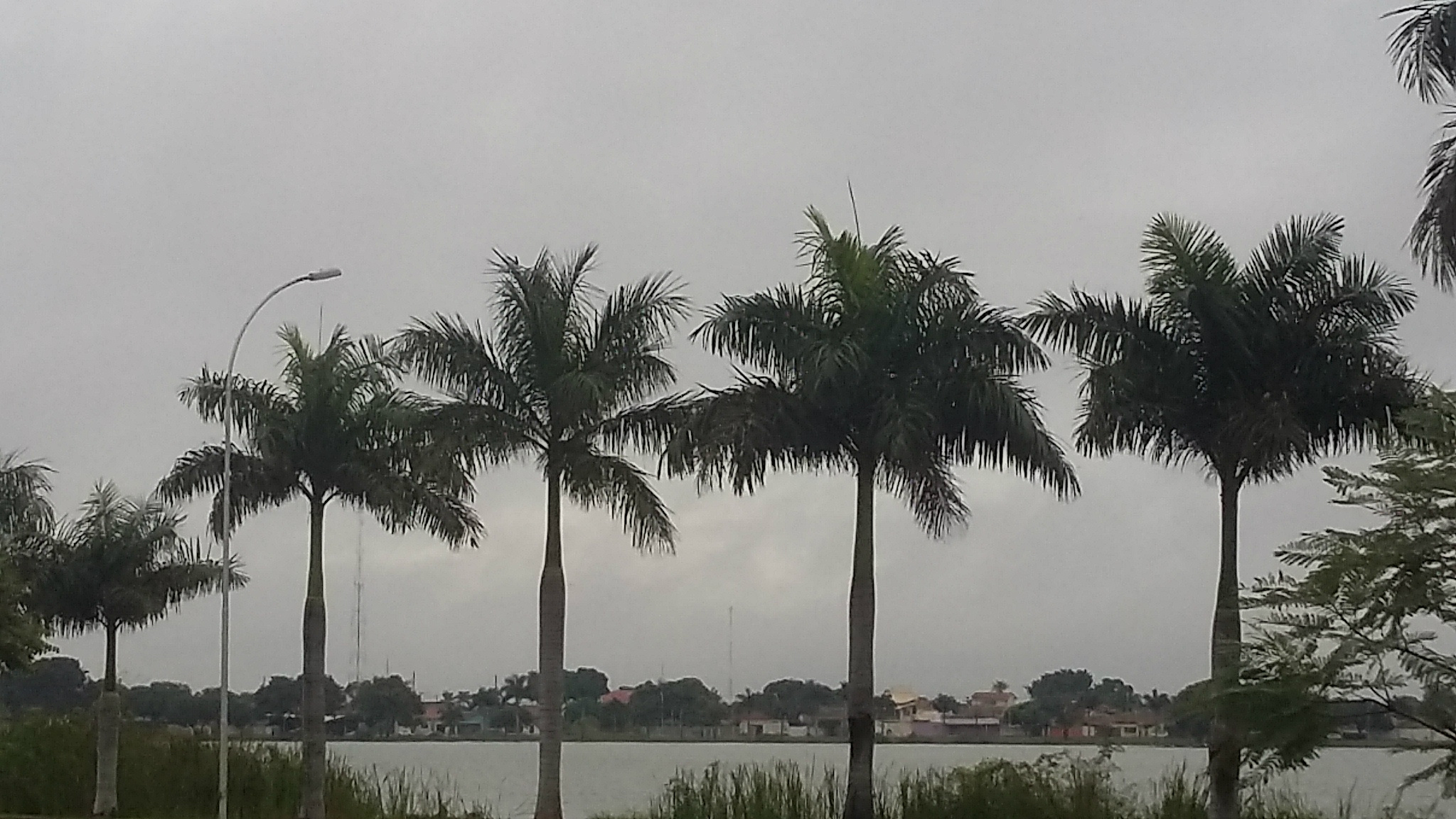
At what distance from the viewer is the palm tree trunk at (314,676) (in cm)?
3231

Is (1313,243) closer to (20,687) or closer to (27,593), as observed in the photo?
(27,593)

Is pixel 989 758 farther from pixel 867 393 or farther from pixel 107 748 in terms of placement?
pixel 107 748

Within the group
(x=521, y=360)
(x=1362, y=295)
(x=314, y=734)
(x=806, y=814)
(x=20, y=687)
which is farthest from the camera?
(x=20, y=687)

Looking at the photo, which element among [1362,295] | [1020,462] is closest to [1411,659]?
[1362,295]

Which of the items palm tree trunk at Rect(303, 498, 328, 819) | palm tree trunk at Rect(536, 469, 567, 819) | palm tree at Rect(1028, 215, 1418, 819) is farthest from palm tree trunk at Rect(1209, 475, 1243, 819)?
palm tree trunk at Rect(303, 498, 328, 819)

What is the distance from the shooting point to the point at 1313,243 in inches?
982

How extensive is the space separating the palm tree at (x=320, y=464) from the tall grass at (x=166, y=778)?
2714mm

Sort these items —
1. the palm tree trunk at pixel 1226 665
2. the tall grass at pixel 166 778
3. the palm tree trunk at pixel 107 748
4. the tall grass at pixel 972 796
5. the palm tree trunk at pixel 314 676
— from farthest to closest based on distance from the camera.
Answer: the tall grass at pixel 166 778, the palm tree trunk at pixel 107 748, the palm tree trunk at pixel 314 676, the tall grass at pixel 972 796, the palm tree trunk at pixel 1226 665

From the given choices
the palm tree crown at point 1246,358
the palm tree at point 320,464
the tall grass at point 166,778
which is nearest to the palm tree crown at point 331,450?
the palm tree at point 320,464

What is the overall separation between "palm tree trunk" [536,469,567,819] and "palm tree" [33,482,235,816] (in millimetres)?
8329

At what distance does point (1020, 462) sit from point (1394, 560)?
9.93 meters

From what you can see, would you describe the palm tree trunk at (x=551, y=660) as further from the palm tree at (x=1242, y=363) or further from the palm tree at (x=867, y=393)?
the palm tree at (x=1242, y=363)

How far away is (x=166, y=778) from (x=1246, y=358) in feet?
80.8

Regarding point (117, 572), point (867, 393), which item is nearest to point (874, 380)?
point (867, 393)
